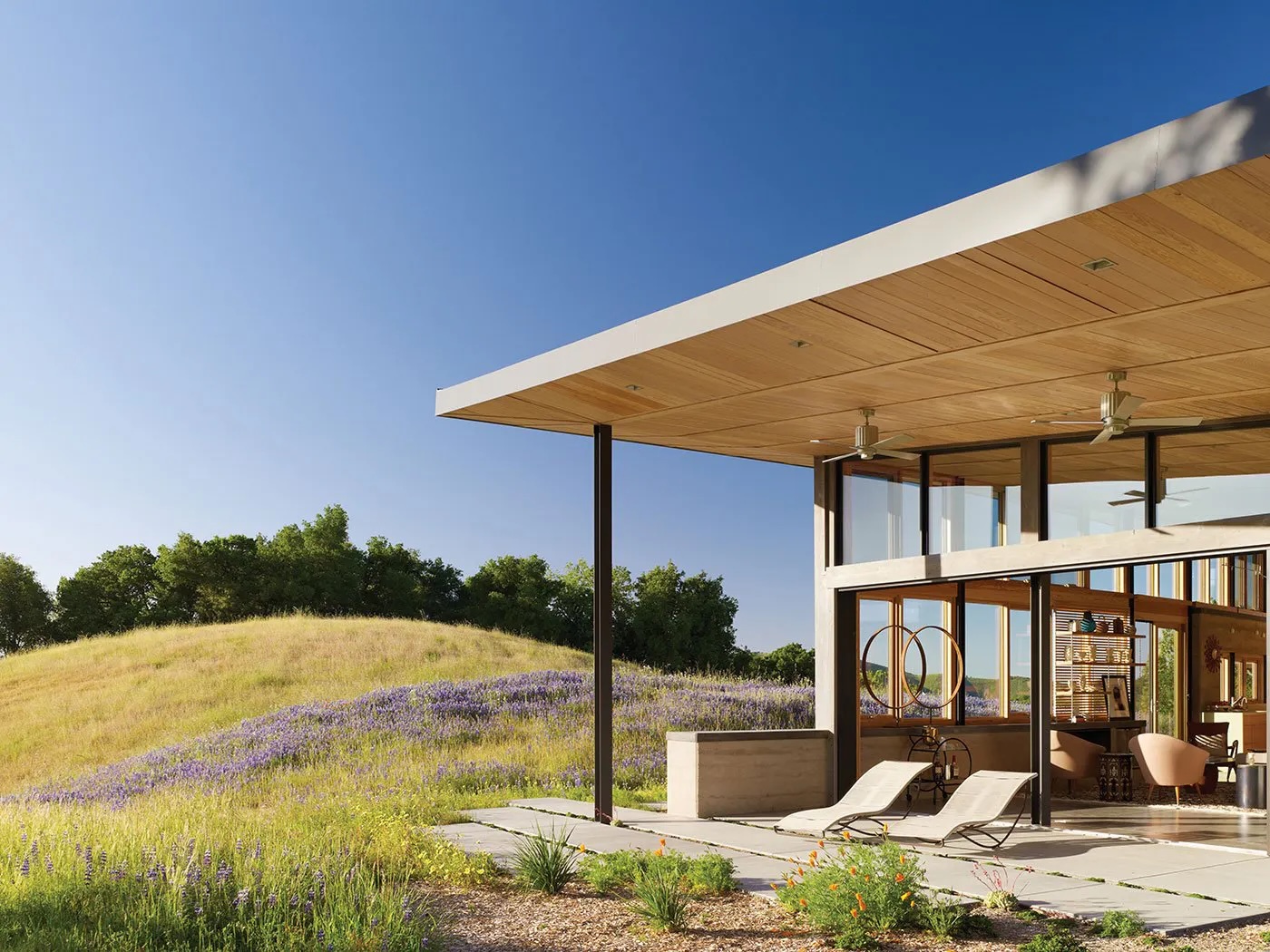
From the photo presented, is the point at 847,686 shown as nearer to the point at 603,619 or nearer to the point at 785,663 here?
the point at 603,619

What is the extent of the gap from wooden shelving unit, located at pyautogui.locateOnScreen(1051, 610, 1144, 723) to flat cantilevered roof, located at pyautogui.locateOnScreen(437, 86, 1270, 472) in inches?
175

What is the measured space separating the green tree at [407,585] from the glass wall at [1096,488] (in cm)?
2853

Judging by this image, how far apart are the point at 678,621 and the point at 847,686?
26.5 meters

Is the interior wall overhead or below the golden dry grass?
overhead

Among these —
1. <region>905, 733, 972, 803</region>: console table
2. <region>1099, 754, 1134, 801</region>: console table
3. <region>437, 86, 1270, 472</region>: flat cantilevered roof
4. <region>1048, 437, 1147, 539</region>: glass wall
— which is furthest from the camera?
<region>1099, 754, 1134, 801</region>: console table

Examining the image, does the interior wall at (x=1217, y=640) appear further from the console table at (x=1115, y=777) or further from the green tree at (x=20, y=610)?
the green tree at (x=20, y=610)

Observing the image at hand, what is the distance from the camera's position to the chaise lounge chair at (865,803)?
856cm

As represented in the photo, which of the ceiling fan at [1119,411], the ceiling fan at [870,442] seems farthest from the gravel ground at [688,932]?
the ceiling fan at [870,442]

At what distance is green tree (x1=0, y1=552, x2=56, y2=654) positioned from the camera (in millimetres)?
36188

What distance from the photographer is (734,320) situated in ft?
21.8

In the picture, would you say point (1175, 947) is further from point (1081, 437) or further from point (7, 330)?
point (7, 330)

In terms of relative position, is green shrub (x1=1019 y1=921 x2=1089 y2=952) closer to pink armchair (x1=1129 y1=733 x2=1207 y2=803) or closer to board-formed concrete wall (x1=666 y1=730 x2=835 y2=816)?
board-formed concrete wall (x1=666 y1=730 x2=835 y2=816)

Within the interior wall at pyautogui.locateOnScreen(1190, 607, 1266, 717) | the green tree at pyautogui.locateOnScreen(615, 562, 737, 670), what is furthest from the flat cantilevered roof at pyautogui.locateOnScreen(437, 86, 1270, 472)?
the green tree at pyautogui.locateOnScreen(615, 562, 737, 670)

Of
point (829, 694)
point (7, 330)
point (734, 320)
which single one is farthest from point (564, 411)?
point (7, 330)
